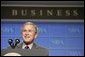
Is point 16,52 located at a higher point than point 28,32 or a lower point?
lower

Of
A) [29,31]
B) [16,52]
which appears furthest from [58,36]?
[16,52]

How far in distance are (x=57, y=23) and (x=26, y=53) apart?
0.45 m

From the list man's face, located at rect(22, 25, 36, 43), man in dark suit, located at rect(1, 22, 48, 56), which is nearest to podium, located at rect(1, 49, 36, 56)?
man in dark suit, located at rect(1, 22, 48, 56)

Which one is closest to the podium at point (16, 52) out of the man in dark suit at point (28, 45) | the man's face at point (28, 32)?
A: the man in dark suit at point (28, 45)

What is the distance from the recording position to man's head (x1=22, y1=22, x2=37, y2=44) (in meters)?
3.46

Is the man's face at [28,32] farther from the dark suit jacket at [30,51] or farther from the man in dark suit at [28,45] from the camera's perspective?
the dark suit jacket at [30,51]

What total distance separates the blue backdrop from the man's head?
42 mm

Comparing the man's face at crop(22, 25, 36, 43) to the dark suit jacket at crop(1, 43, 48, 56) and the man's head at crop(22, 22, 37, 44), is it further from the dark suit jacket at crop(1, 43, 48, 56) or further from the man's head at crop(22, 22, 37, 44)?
the dark suit jacket at crop(1, 43, 48, 56)

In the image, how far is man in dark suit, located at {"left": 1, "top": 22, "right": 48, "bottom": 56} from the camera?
3418mm

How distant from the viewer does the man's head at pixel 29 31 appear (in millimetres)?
3465

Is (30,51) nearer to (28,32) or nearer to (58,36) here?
(28,32)

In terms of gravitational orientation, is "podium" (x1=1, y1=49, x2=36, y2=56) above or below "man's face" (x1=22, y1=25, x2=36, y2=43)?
below

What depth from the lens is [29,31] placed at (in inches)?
137

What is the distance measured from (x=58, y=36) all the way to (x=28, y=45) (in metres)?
0.32
